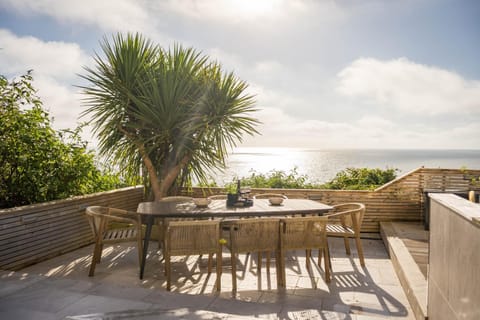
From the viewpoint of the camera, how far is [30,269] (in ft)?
12.5

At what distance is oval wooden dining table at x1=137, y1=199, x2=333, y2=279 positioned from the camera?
3.55m

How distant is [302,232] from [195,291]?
116 centimetres

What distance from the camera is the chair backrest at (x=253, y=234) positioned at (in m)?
3.29

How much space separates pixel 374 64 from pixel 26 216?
9.18 metres

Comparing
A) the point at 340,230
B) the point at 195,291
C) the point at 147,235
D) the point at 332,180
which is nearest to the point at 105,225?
the point at 147,235

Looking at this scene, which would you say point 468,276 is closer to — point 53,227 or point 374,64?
point 53,227

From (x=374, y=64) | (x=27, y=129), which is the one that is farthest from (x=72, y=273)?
(x=374, y=64)

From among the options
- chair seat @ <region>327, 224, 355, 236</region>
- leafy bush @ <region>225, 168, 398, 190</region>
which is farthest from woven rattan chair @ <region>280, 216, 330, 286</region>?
leafy bush @ <region>225, 168, 398, 190</region>

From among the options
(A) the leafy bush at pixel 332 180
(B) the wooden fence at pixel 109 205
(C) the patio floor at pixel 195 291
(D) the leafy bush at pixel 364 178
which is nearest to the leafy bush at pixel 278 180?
(A) the leafy bush at pixel 332 180

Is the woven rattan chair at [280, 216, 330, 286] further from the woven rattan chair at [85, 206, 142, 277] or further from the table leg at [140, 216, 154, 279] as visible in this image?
the woven rattan chair at [85, 206, 142, 277]

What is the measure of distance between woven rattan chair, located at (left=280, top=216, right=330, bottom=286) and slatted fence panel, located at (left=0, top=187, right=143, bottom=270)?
2768 mm

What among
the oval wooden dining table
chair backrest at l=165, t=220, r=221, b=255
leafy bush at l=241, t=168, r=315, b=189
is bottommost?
chair backrest at l=165, t=220, r=221, b=255

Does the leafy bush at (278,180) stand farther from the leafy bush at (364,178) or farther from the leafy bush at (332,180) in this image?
the leafy bush at (364,178)

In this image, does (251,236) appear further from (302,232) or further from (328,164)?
(328,164)
